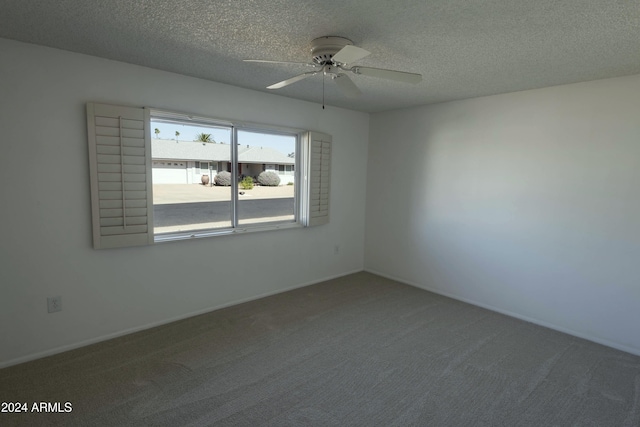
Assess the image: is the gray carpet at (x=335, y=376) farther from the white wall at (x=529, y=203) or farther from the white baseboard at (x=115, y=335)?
the white wall at (x=529, y=203)

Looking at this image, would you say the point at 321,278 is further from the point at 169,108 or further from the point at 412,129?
the point at 169,108

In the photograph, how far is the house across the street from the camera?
311cm


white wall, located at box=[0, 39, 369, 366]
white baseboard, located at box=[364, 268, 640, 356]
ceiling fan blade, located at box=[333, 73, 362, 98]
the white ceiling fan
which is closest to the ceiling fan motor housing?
the white ceiling fan

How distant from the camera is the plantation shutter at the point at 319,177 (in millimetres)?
4109

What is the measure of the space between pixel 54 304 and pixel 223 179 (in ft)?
5.89

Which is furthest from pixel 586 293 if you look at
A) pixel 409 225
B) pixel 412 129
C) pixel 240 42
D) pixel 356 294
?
pixel 240 42

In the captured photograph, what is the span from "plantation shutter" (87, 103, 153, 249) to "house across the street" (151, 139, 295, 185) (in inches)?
9.1

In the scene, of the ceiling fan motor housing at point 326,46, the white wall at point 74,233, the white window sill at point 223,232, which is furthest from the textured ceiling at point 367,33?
the white window sill at point 223,232

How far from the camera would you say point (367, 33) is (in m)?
2.04

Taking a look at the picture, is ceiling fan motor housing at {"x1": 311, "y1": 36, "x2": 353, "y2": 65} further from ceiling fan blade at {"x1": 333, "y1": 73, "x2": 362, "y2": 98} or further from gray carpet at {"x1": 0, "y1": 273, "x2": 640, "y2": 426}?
gray carpet at {"x1": 0, "y1": 273, "x2": 640, "y2": 426}

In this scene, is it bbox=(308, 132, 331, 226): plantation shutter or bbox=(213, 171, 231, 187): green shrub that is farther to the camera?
bbox=(308, 132, 331, 226): plantation shutter

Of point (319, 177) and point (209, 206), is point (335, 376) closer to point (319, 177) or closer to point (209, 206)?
point (209, 206)

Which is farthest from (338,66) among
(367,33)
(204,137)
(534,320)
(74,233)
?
(534,320)

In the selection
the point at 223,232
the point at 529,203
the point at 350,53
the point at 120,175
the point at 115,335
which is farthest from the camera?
the point at 223,232
